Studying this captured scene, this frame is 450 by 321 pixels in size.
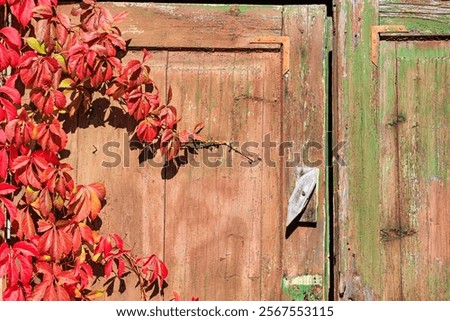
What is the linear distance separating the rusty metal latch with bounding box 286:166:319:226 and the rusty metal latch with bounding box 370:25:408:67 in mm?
613

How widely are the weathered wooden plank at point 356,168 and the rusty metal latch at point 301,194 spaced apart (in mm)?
120

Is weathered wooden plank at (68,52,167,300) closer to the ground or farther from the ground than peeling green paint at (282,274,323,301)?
farther from the ground

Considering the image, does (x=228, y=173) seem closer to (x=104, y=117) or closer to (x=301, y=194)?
(x=301, y=194)

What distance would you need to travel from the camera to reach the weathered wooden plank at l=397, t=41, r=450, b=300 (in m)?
2.67

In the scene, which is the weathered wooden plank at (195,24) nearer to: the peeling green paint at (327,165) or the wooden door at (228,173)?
the wooden door at (228,173)

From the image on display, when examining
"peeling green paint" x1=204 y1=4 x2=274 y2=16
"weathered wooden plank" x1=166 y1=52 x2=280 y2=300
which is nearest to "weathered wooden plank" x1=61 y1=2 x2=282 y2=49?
"peeling green paint" x1=204 y1=4 x2=274 y2=16

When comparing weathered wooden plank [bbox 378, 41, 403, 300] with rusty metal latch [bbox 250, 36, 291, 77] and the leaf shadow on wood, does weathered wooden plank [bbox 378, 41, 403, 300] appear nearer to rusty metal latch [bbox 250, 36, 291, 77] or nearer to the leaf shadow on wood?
rusty metal latch [bbox 250, 36, 291, 77]

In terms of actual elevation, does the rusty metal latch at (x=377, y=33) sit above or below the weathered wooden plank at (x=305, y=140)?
above

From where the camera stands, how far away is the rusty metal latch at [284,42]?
2.69 m

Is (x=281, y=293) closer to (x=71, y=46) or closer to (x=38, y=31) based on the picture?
(x=71, y=46)

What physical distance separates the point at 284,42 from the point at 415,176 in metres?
0.88

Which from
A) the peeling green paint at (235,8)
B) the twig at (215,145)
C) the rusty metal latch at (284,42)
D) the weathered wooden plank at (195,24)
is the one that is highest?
the peeling green paint at (235,8)

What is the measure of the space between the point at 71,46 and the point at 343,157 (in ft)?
4.43

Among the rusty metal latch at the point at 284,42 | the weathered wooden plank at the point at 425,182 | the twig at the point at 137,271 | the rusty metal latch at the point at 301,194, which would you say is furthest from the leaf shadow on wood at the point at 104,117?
the weathered wooden plank at the point at 425,182
